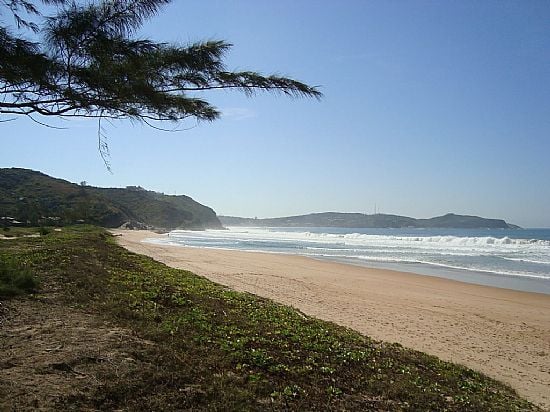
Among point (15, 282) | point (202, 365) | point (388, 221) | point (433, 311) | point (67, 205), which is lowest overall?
point (433, 311)

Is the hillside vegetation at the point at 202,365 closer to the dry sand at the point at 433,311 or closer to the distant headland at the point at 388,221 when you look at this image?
the dry sand at the point at 433,311

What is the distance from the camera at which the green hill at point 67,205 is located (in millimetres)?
39688

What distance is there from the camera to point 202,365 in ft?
15.6

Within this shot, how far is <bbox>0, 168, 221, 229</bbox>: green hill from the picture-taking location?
130 ft

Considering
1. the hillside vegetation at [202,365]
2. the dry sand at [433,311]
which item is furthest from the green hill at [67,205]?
the hillside vegetation at [202,365]

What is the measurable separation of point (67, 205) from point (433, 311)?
160 ft

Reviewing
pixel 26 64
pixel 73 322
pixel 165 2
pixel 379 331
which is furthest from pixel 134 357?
pixel 379 331

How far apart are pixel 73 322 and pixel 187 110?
342cm

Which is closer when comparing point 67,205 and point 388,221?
point 67,205

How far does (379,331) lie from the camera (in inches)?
382

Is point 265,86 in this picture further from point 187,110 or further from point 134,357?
point 134,357

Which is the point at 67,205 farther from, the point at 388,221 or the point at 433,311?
the point at 388,221

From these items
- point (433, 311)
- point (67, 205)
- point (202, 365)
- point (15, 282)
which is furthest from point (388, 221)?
point (202, 365)

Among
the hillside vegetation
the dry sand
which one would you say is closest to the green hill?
the dry sand
